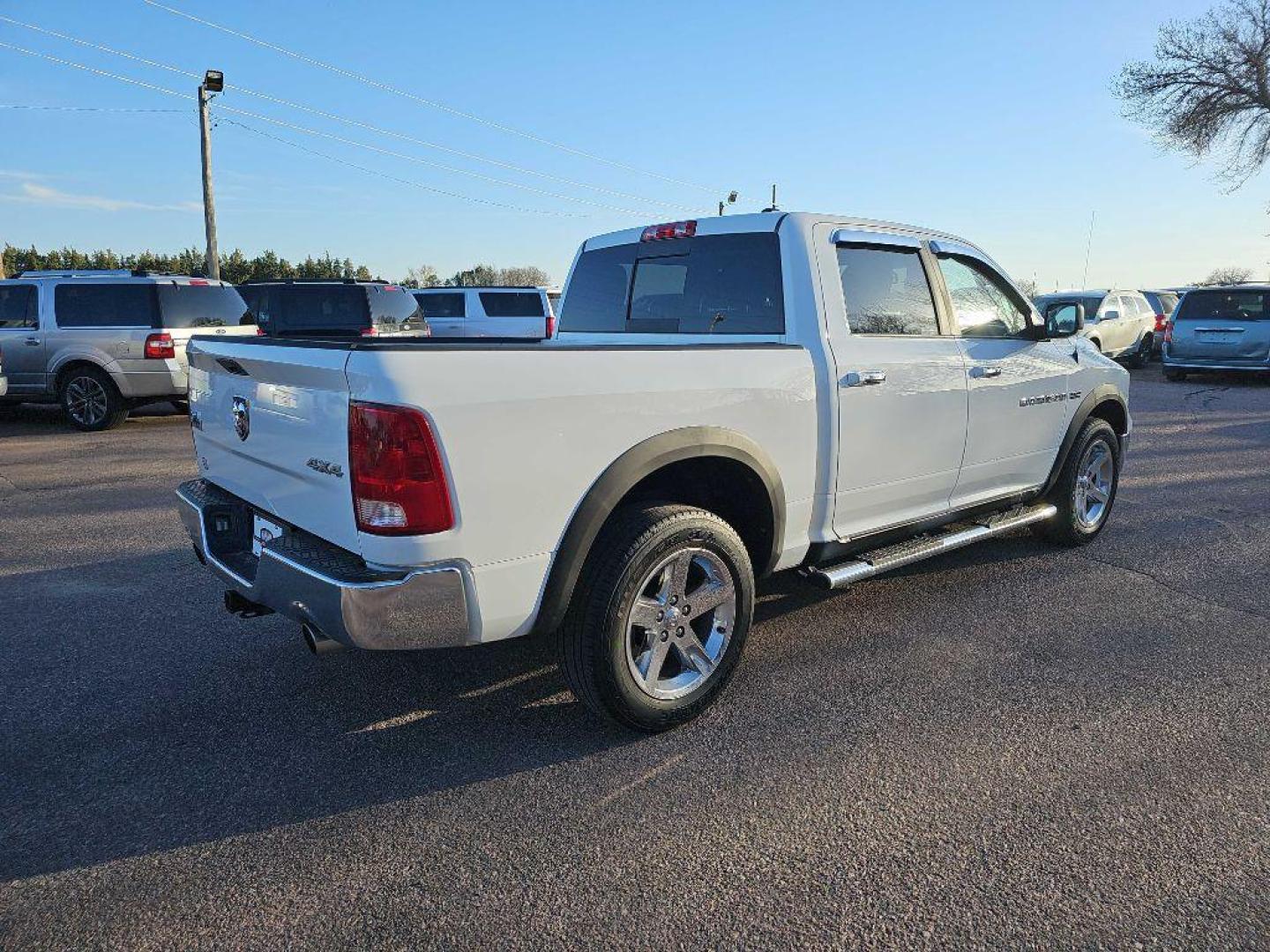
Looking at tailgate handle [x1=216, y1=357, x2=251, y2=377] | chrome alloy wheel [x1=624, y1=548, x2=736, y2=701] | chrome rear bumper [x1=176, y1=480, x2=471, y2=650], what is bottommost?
chrome alloy wheel [x1=624, y1=548, x2=736, y2=701]

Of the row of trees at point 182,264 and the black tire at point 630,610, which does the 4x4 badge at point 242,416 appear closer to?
the black tire at point 630,610

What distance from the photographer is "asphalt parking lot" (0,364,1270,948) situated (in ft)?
7.21

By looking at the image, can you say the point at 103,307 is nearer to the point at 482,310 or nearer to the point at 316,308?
the point at 316,308

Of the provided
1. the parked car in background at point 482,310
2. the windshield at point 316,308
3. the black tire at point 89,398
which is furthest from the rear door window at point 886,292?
the parked car in background at point 482,310

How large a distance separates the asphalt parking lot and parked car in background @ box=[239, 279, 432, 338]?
803 centimetres

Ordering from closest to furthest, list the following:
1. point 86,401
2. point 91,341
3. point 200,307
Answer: point 91,341 → point 86,401 → point 200,307

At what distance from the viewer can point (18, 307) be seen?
35.0 ft

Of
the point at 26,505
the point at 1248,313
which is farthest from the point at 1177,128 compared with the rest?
the point at 26,505

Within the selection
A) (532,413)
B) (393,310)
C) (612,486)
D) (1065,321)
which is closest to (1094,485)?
(1065,321)

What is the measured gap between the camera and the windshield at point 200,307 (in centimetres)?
A: 1071

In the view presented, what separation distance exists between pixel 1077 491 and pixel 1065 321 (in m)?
1.23

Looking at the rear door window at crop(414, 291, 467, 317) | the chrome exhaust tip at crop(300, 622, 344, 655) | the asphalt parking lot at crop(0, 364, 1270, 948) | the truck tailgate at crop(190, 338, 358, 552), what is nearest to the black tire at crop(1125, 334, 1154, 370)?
the rear door window at crop(414, 291, 467, 317)

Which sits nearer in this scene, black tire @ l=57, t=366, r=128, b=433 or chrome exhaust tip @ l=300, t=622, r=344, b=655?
chrome exhaust tip @ l=300, t=622, r=344, b=655

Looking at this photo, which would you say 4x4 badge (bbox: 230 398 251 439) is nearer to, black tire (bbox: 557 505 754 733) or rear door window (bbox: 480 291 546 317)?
black tire (bbox: 557 505 754 733)
